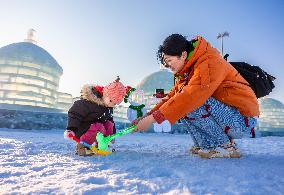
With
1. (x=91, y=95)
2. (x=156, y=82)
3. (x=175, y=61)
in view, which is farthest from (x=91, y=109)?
(x=156, y=82)

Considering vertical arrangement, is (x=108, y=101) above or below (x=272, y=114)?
below

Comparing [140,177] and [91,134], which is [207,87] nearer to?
[140,177]

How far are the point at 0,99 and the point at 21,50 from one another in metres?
8.36

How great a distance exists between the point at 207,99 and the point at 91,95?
103cm

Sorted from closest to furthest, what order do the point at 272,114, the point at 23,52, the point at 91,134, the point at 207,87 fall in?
the point at 207,87 → the point at 91,134 → the point at 23,52 → the point at 272,114

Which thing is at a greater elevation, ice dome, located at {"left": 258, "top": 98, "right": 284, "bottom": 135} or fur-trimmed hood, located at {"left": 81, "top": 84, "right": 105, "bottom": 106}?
ice dome, located at {"left": 258, "top": 98, "right": 284, "bottom": 135}

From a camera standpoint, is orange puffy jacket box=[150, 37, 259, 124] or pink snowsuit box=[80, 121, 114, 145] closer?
orange puffy jacket box=[150, 37, 259, 124]

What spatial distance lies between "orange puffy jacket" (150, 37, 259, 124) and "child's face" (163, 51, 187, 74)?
0.12ft

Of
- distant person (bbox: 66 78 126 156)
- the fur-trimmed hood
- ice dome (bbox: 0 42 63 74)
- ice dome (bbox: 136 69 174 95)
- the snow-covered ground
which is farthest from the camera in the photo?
ice dome (bbox: 136 69 174 95)

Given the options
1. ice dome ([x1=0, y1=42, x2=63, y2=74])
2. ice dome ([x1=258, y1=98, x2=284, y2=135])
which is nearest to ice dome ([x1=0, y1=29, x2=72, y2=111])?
ice dome ([x1=0, y1=42, x2=63, y2=74])

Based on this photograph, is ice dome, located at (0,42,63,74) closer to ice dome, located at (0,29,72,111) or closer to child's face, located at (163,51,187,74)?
ice dome, located at (0,29,72,111)

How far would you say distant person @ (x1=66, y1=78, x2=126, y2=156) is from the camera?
250 centimetres

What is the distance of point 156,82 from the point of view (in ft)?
161

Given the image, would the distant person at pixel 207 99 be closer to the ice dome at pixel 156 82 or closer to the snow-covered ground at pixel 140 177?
the snow-covered ground at pixel 140 177
